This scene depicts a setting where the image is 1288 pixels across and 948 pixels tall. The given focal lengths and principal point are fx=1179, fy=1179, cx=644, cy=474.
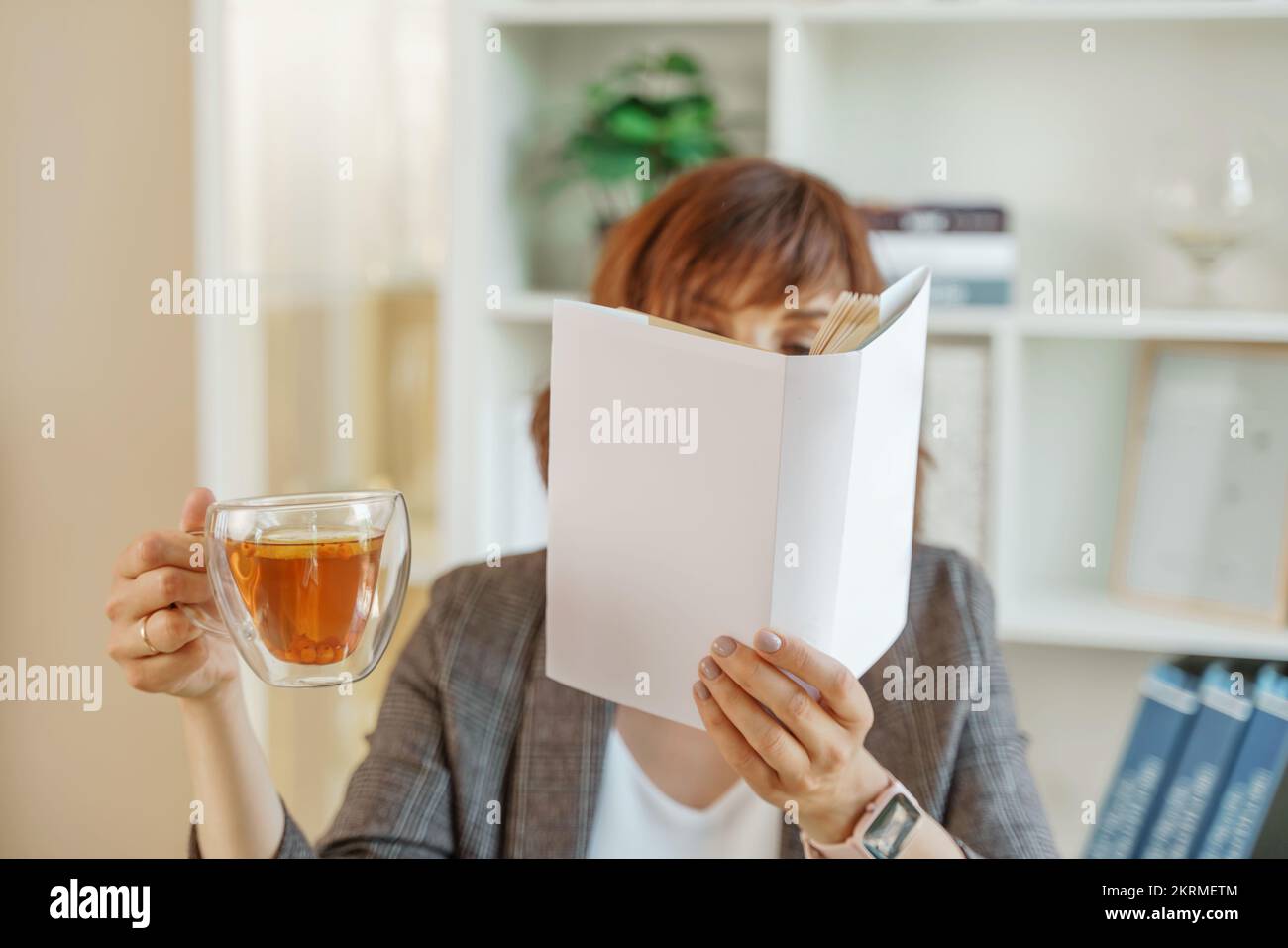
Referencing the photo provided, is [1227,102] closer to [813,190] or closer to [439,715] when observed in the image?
[813,190]

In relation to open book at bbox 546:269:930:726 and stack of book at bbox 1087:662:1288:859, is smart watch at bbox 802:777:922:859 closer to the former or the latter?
open book at bbox 546:269:930:726

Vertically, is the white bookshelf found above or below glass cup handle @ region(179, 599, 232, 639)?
above

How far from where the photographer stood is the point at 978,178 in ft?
5.04

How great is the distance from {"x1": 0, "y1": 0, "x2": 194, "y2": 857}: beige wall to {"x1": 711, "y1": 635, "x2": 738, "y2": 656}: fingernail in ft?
1.49

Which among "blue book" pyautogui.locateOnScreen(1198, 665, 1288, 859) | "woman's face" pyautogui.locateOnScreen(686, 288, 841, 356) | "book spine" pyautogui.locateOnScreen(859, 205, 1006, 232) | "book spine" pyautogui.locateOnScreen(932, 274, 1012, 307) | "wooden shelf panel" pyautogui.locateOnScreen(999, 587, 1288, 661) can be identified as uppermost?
"book spine" pyautogui.locateOnScreen(859, 205, 1006, 232)

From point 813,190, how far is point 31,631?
0.72 meters

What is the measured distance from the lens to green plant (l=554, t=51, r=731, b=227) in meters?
1.42

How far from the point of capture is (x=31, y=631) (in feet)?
3.09

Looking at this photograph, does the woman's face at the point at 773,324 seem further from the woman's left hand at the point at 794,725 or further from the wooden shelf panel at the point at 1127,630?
the wooden shelf panel at the point at 1127,630

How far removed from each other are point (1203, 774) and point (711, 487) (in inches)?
37.5

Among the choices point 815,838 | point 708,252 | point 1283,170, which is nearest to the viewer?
point 815,838

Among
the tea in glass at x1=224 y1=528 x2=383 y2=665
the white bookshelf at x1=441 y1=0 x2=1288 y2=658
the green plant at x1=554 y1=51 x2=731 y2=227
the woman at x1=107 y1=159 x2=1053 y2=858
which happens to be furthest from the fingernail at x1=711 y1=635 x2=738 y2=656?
the green plant at x1=554 y1=51 x2=731 y2=227

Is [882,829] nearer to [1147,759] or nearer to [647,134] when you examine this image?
A: [1147,759]
